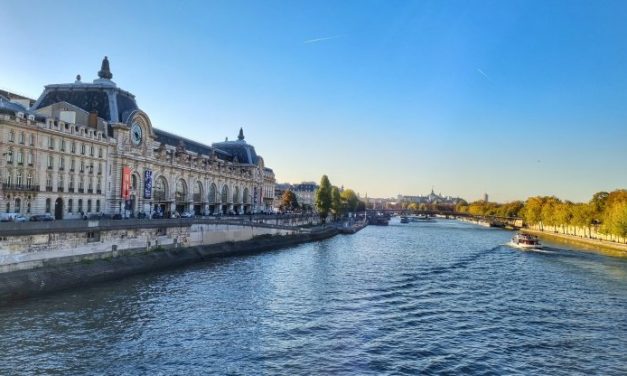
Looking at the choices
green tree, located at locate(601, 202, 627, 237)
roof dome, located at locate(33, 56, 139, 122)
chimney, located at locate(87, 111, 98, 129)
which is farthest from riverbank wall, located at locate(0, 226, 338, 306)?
green tree, located at locate(601, 202, 627, 237)

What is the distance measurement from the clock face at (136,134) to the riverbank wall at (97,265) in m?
19.2

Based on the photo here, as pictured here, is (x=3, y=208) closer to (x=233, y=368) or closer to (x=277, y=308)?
(x=277, y=308)

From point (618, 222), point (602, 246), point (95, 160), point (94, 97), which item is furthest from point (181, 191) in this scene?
point (602, 246)

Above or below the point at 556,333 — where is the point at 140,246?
above

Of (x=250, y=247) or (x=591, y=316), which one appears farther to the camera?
(x=250, y=247)

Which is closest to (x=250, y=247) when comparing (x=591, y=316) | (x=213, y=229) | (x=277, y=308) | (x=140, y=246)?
(x=213, y=229)

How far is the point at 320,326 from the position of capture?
92.4 feet

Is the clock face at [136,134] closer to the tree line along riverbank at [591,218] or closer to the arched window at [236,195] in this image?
the arched window at [236,195]

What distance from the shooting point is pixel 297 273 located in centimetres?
5016

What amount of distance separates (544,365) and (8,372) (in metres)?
24.2

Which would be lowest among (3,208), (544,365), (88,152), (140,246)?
(544,365)

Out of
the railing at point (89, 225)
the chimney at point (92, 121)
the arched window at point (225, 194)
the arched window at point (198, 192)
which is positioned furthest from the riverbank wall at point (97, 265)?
the arched window at point (225, 194)

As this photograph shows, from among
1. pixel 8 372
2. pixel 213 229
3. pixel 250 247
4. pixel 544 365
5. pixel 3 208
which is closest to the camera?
pixel 8 372

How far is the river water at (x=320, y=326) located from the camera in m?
22.1
